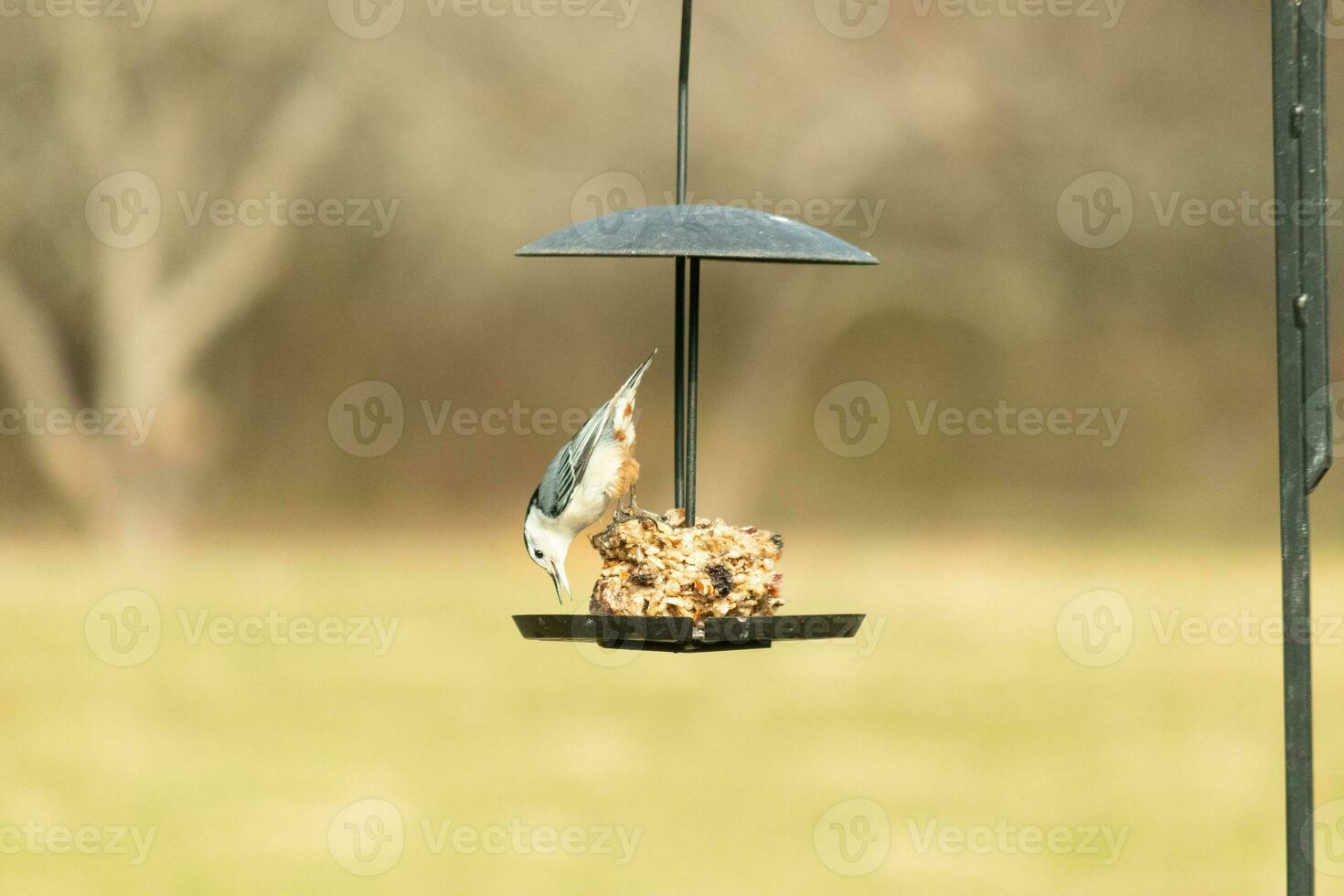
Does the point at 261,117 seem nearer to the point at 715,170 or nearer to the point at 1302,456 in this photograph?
the point at 715,170

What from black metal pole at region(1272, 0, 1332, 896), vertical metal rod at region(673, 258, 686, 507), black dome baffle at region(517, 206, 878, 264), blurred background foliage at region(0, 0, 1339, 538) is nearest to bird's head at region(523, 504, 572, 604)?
vertical metal rod at region(673, 258, 686, 507)

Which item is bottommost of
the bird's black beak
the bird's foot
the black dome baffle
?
the bird's black beak

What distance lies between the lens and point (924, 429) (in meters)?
13.3

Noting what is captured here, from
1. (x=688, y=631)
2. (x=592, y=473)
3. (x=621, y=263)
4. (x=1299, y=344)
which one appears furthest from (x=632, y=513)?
(x=621, y=263)

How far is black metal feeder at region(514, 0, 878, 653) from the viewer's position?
3273mm

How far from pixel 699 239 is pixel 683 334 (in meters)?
0.35

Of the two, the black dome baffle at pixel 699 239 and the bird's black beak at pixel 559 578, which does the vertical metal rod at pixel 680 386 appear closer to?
the black dome baffle at pixel 699 239

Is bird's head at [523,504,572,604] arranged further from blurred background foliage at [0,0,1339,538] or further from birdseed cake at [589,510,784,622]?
blurred background foliage at [0,0,1339,538]

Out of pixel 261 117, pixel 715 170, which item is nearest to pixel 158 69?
pixel 261 117

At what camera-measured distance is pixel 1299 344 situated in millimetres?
2803

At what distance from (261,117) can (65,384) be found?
317cm

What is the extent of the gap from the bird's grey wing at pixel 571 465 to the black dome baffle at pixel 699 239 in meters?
0.54

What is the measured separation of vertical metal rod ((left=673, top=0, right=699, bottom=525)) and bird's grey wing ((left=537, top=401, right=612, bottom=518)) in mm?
272

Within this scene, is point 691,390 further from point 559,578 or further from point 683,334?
point 559,578
